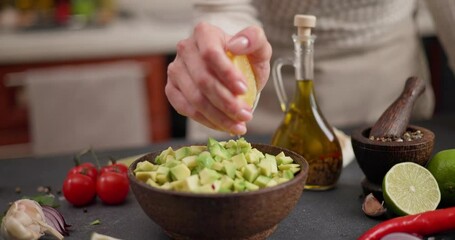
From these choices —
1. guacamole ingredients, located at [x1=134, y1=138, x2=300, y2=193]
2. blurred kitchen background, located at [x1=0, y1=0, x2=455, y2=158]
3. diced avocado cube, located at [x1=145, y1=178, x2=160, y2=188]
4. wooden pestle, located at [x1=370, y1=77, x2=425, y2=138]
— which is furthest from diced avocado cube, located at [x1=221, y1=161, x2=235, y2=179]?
blurred kitchen background, located at [x1=0, y1=0, x2=455, y2=158]

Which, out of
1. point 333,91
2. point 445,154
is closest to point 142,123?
point 333,91

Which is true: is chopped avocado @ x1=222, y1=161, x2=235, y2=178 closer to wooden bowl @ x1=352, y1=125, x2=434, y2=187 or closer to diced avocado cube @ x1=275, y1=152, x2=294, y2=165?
diced avocado cube @ x1=275, y1=152, x2=294, y2=165

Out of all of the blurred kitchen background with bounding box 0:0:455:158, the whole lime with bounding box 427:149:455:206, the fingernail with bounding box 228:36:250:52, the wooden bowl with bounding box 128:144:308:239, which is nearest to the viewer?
the wooden bowl with bounding box 128:144:308:239

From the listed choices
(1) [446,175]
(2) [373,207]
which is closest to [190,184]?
(2) [373,207]

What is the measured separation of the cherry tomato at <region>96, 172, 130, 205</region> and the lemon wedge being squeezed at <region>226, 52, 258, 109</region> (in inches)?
11.9

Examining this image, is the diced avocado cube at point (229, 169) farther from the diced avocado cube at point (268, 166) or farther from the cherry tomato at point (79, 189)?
the cherry tomato at point (79, 189)

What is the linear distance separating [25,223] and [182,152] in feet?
0.86

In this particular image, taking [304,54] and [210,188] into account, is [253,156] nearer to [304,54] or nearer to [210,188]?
[210,188]

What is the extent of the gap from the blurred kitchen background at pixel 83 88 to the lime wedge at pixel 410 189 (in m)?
1.83

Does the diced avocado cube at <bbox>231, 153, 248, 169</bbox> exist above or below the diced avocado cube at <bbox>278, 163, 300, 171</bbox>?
above

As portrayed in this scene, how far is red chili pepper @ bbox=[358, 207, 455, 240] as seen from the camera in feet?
3.20

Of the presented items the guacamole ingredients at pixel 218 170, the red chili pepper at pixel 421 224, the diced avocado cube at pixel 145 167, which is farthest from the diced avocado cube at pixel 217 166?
the red chili pepper at pixel 421 224

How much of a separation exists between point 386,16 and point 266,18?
34 centimetres

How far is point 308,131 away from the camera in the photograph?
4.09 feet
